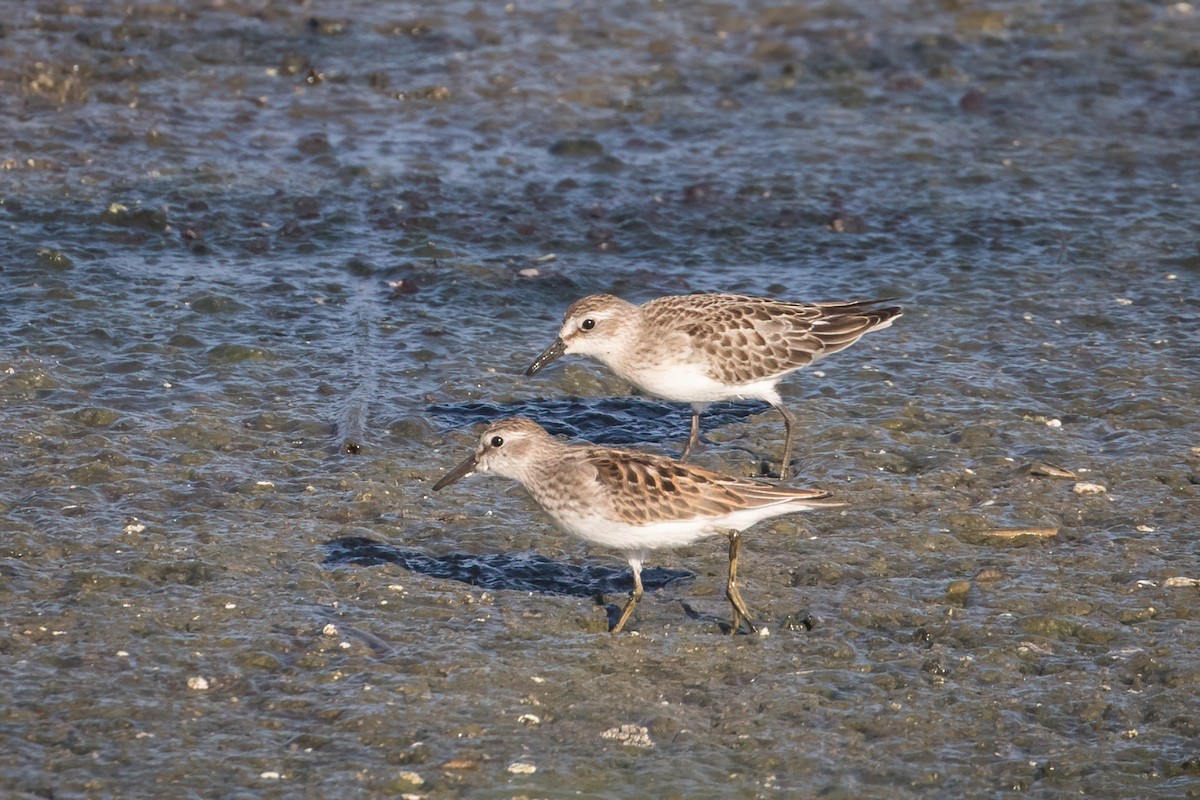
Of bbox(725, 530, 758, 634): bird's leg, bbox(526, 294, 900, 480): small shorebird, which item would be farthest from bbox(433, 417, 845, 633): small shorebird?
bbox(526, 294, 900, 480): small shorebird

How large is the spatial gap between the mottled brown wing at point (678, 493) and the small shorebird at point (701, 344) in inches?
→ 72.1

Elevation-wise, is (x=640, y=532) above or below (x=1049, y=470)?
above

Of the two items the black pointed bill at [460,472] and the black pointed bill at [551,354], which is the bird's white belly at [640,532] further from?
the black pointed bill at [551,354]

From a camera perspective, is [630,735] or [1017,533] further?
[1017,533]

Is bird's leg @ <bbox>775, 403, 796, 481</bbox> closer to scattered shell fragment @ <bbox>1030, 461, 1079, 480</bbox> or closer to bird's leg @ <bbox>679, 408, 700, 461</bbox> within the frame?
bird's leg @ <bbox>679, 408, 700, 461</bbox>

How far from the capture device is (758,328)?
986 centimetres

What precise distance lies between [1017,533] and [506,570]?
296 cm

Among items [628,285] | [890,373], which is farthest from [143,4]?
[890,373]

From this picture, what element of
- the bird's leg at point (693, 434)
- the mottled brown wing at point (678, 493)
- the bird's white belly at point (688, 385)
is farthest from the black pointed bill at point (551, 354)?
the mottled brown wing at point (678, 493)

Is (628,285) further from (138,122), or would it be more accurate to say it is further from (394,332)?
(138,122)

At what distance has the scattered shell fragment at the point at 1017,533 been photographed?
866 cm

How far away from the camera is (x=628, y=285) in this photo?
11.9 m

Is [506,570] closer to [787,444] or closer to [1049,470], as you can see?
[787,444]

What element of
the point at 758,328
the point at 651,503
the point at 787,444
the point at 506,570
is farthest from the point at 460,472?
the point at 758,328
